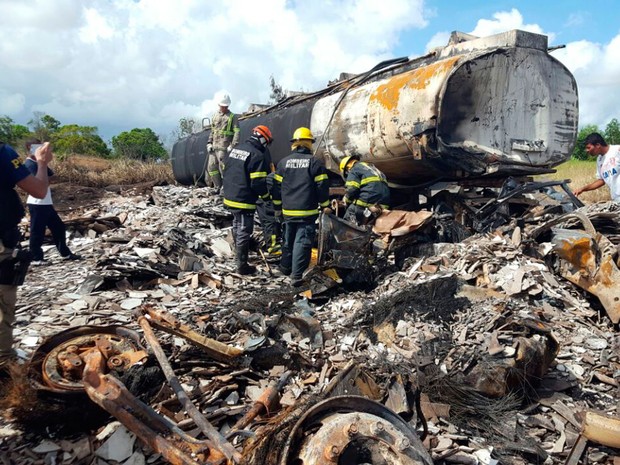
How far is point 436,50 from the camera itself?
5832 millimetres

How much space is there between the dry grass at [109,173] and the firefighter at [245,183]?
28.3 feet

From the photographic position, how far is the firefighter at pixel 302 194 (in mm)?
5152

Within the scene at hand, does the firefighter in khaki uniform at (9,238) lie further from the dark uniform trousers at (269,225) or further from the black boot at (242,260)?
the dark uniform trousers at (269,225)

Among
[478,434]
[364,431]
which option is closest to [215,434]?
[364,431]

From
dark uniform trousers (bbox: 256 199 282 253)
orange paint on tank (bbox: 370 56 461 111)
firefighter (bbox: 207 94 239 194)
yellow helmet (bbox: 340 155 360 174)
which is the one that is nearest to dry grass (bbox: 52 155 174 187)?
firefighter (bbox: 207 94 239 194)

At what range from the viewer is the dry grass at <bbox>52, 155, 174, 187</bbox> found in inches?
544

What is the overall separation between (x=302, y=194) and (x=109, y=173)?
11.3m

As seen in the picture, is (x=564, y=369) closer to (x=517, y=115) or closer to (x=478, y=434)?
(x=478, y=434)

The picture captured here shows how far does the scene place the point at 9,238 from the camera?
283cm

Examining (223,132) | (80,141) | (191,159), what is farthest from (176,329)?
(80,141)

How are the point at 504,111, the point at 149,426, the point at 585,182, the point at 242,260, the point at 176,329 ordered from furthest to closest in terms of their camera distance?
the point at 585,182, the point at 242,260, the point at 504,111, the point at 176,329, the point at 149,426

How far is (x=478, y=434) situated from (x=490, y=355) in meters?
0.49

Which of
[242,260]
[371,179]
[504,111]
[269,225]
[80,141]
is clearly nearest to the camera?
[371,179]

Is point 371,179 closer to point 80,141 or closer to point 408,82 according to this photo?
point 408,82
